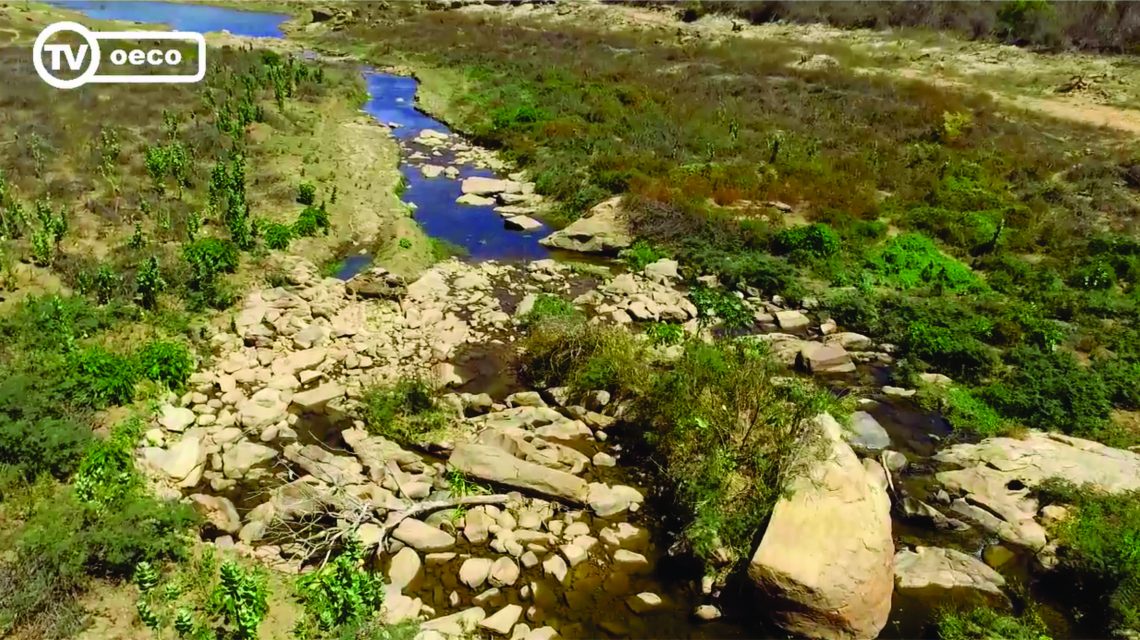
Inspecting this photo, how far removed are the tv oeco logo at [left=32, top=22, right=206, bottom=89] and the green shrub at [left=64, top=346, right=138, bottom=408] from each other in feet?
68.1

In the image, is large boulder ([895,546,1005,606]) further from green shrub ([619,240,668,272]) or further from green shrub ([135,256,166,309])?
green shrub ([135,256,166,309])

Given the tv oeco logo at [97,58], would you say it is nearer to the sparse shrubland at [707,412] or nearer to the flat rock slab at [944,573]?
the sparse shrubland at [707,412]

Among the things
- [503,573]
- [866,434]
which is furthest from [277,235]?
[866,434]

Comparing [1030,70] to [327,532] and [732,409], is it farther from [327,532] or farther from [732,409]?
[327,532]

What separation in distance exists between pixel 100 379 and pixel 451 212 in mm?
11341

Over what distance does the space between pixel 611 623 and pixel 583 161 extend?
56.2ft

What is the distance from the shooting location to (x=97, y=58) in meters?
31.7

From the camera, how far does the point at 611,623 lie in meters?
7.88

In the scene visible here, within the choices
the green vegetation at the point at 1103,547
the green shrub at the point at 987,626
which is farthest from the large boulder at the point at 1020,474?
the green shrub at the point at 987,626

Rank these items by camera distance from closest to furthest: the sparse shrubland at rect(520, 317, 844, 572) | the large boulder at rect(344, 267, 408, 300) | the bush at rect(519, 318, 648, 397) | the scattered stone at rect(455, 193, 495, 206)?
the sparse shrubland at rect(520, 317, 844, 572), the bush at rect(519, 318, 648, 397), the large boulder at rect(344, 267, 408, 300), the scattered stone at rect(455, 193, 495, 206)

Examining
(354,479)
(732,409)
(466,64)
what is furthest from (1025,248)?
(466,64)

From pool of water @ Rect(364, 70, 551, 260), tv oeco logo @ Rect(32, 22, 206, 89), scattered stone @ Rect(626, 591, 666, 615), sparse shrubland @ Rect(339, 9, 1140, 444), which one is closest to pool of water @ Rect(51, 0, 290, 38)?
tv oeco logo @ Rect(32, 22, 206, 89)

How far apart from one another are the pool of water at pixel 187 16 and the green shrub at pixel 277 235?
136 feet

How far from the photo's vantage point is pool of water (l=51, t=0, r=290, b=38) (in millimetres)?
52438
